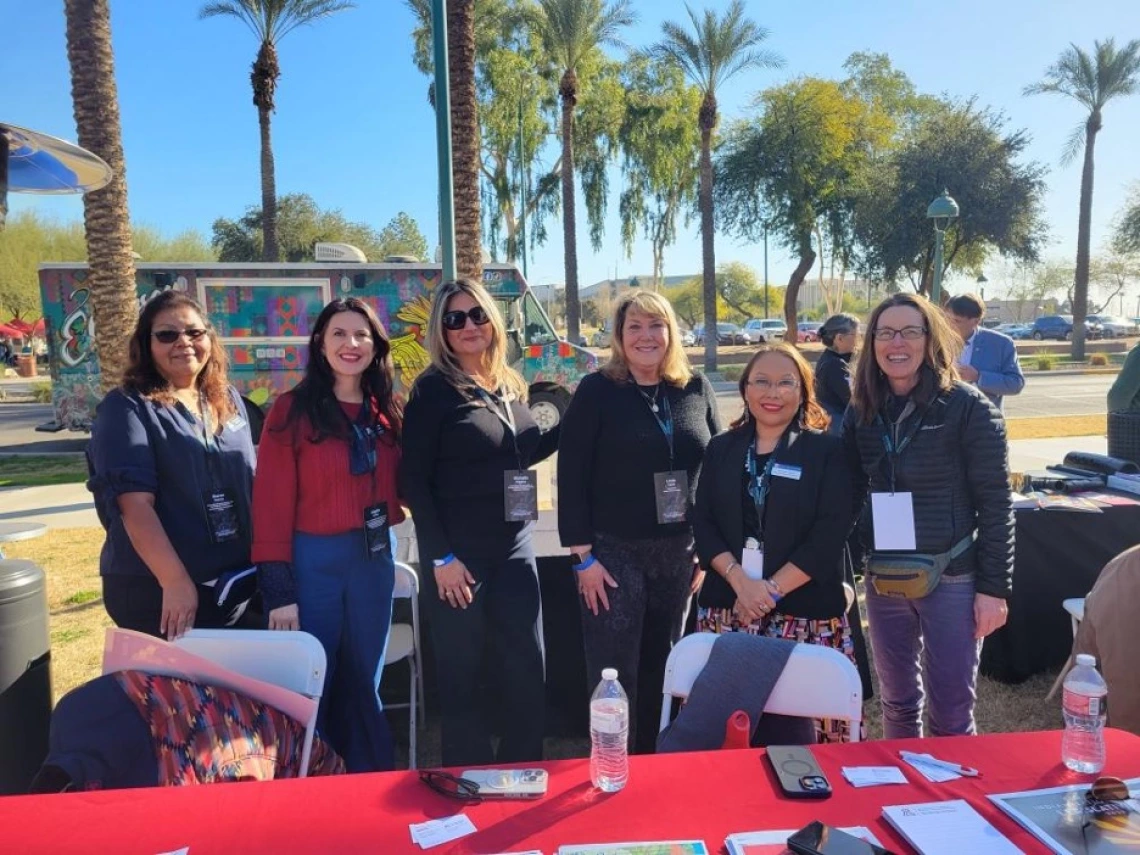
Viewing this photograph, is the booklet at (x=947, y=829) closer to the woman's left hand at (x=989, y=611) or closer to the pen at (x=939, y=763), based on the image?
the pen at (x=939, y=763)

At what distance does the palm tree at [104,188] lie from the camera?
6.97 metres

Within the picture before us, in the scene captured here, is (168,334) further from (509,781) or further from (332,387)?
(509,781)

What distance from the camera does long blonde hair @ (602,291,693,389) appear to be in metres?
2.68

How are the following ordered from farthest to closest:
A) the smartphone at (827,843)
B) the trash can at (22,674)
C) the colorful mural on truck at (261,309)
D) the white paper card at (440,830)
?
the colorful mural on truck at (261,309)
the trash can at (22,674)
the white paper card at (440,830)
the smartphone at (827,843)

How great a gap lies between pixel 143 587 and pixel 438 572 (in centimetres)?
93

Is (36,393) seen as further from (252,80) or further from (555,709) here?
(555,709)

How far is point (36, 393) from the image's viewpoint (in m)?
20.5

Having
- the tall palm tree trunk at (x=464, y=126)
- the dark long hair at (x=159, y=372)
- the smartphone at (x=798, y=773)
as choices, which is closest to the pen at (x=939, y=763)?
the smartphone at (x=798, y=773)

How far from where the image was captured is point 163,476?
8.14ft

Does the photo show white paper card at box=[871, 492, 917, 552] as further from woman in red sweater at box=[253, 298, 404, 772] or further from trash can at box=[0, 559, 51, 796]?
trash can at box=[0, 559, 51, 796]

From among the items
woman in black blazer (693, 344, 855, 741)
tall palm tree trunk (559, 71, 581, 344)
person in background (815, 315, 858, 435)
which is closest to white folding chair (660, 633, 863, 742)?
woman in black blazer (693, 344, 855, 741)

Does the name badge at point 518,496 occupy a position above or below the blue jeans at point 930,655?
above

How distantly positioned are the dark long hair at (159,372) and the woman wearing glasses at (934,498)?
2.18 metres

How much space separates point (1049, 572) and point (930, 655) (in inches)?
66.5
